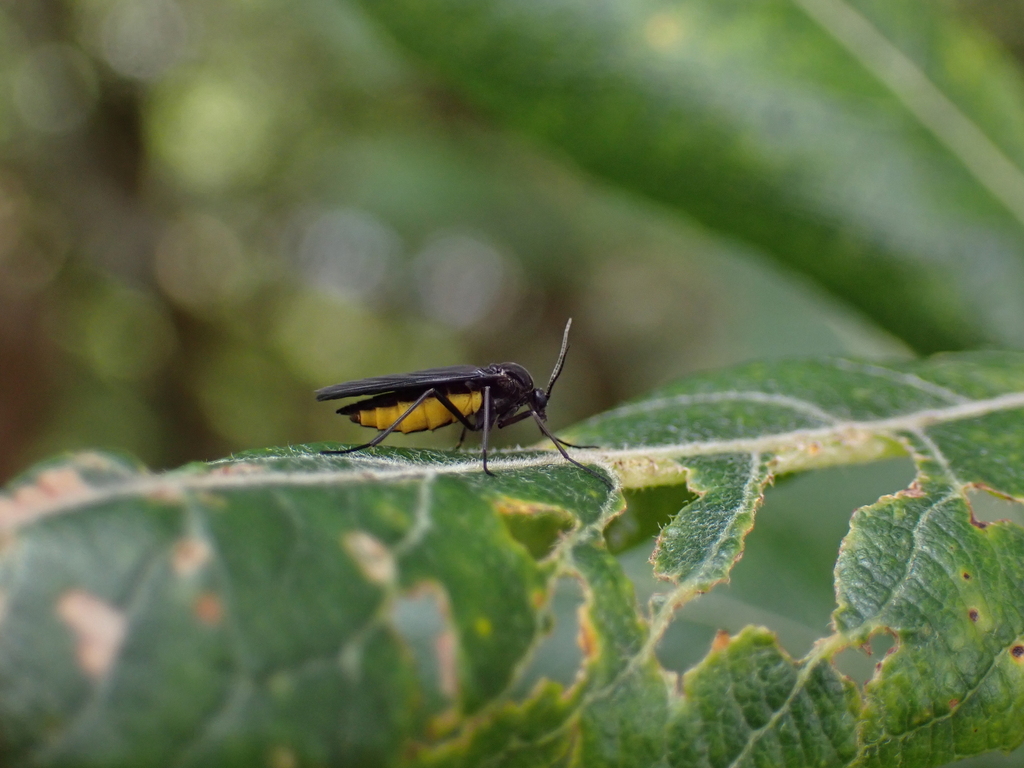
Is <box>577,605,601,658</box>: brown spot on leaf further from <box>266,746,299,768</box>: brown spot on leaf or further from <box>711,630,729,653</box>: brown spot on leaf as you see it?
<box>266,746,299,768</box>: brown spot on leaf

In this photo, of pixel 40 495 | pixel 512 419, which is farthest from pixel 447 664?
pixel 512 419

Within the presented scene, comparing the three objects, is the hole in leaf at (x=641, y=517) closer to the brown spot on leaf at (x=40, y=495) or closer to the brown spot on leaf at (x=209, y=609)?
the brown spot on leaf at (x=209, y=609)

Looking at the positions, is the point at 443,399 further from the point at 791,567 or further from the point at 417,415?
the point at 791,567

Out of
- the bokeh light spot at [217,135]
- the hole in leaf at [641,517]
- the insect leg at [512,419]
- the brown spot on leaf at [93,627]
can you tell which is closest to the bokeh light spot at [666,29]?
the insect leg at [512,419]

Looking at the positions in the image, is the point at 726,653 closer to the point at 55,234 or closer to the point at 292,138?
the point at 55,234

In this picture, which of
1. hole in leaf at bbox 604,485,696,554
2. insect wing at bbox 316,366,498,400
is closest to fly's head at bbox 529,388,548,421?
insect wing at bbox 316,366,498,400

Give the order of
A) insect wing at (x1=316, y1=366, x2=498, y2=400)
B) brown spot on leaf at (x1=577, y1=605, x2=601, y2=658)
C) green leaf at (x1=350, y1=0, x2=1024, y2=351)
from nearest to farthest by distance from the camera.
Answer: brown spot on leaf at (x1=577, y1=605, x2=601, y2=658) < insect wing at (x1=316, y1=366, x2=498, y2=400) < green leaf at (x1=350, y1=0, x2=1024, y2=351)
